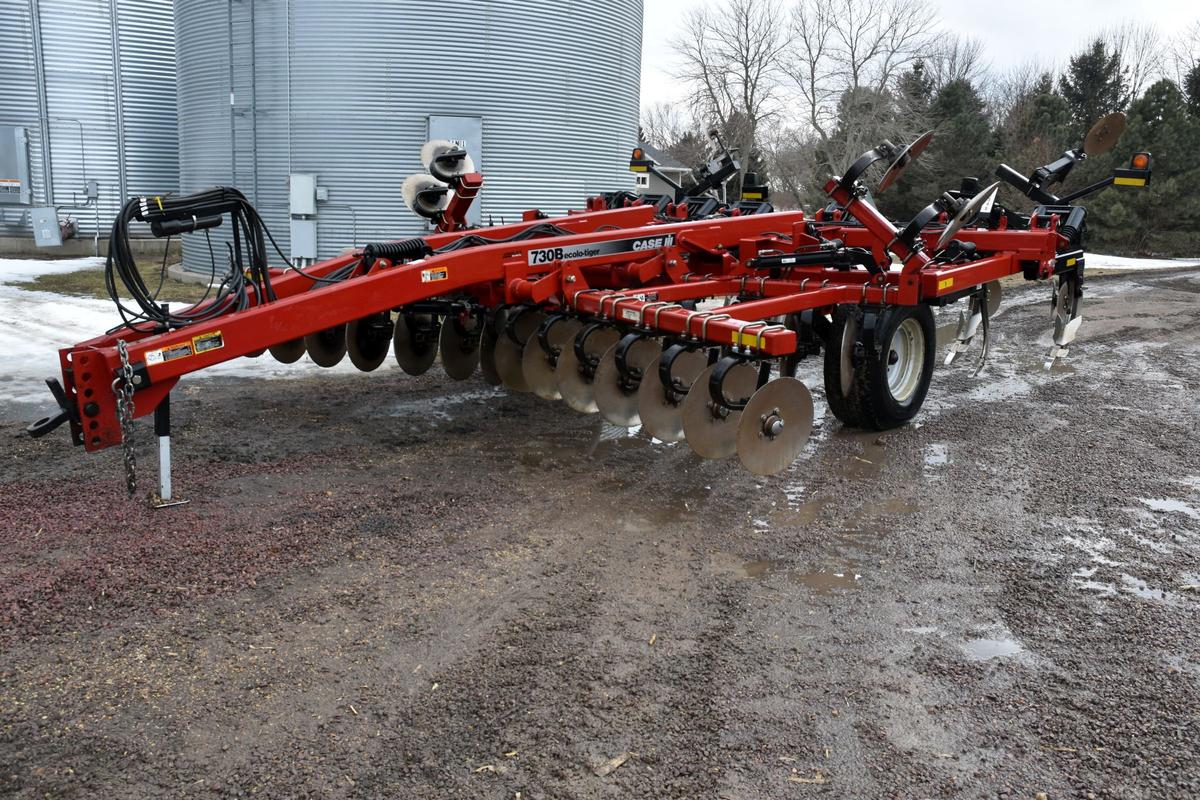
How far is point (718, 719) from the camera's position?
320cm

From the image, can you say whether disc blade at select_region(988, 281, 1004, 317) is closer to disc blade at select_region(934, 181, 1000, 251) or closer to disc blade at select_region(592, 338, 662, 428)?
disc blade at select_region(934, 181, 1000, 251)

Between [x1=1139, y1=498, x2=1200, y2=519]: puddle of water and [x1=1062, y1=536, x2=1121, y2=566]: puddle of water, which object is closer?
[x1=1062, y1=536, x2=1121, y2=566]: puddle of water

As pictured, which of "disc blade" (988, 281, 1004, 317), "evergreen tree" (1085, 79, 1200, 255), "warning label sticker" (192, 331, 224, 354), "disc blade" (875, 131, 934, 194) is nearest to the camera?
"warning label sticker" (192, 331, 224, 354)

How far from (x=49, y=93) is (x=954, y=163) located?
26554 mm

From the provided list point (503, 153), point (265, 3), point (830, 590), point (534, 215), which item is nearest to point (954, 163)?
point (503, 153)

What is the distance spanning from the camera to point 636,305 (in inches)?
219

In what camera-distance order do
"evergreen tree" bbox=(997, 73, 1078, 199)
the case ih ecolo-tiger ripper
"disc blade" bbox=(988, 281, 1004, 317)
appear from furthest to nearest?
1. "evergreen tree" bbox=(997, 73, 1078, 199)
2. "disc blade" bbox=(988, 281, 1004, 317)
3. the case ih ecolo-tiger ripper

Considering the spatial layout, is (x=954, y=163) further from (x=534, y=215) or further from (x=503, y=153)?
(x=534, y=215)

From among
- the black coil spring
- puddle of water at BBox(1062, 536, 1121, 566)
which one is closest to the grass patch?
the black coil spring

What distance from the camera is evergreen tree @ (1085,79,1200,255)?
25.1 m

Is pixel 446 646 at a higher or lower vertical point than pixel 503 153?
lower

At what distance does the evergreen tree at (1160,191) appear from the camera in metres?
25.1

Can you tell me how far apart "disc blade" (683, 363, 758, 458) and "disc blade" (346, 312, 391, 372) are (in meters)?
3.21

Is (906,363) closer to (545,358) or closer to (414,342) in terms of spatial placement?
(545,358)
